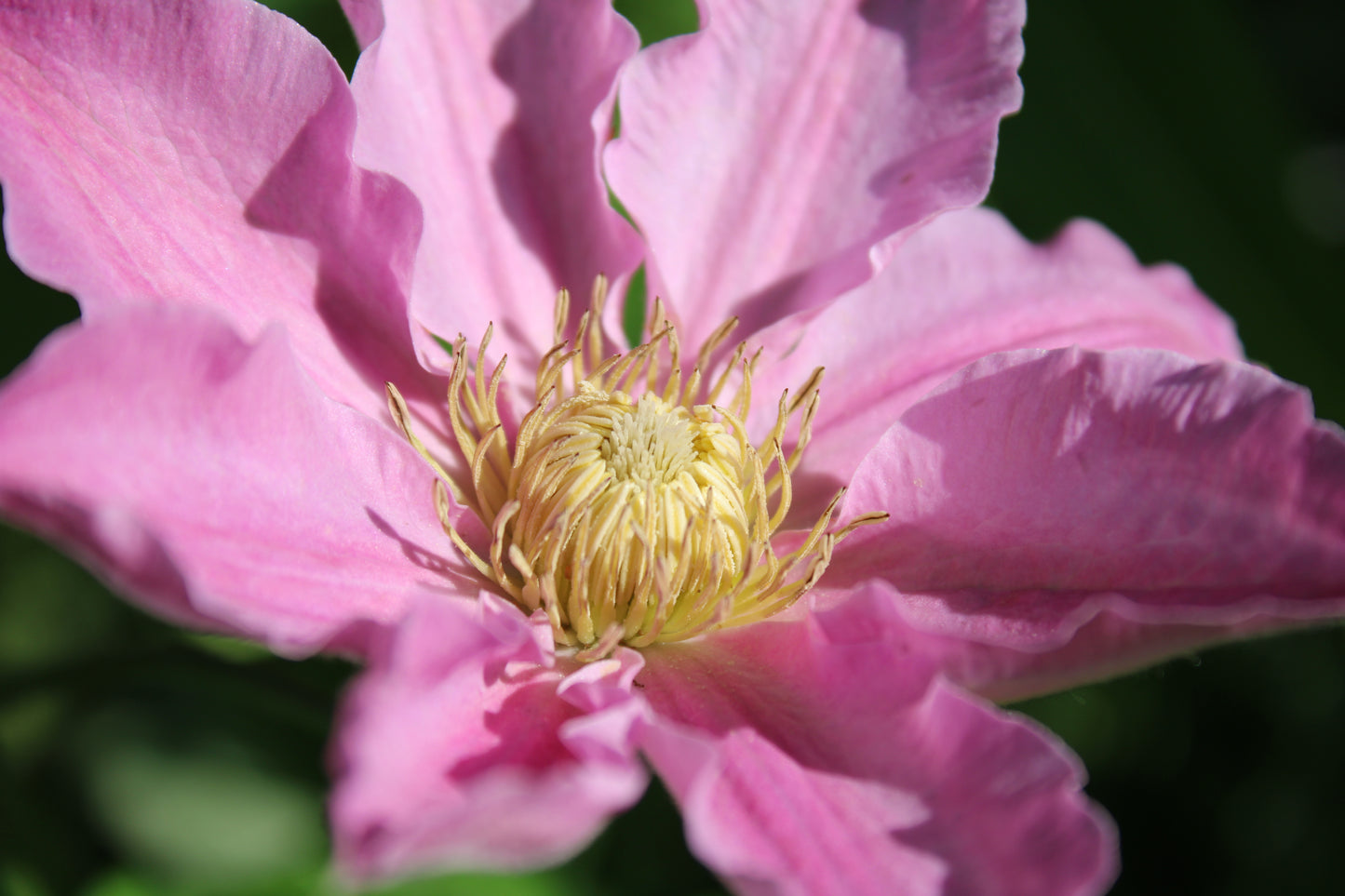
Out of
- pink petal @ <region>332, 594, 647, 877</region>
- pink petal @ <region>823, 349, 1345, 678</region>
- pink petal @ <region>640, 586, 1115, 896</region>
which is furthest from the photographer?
pink petal @ <region>823, 349, 1345, 678</region>

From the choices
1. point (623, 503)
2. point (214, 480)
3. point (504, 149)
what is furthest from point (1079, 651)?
point (504, 149)

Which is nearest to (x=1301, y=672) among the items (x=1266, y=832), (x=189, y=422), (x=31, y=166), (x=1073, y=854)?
(x=1266, y=832)

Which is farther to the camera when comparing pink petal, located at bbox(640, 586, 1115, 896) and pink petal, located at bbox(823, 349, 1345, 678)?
pink petal, located at bbox(823, 349, 1345, 678)

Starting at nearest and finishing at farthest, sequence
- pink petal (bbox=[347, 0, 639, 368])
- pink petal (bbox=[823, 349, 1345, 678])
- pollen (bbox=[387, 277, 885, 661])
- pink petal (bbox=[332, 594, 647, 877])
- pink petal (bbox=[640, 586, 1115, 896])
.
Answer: pink petal (bbox=[332, 594, 647, 877]) < pink petal (bbox=[640, 586, 1115, 896]) < pink petal (bbox=[823, 349, 1345, 678]) < pollen (bbox=[387, 277, 885, 661]) < pink petal (bbox=[347, 0, 639, 368])

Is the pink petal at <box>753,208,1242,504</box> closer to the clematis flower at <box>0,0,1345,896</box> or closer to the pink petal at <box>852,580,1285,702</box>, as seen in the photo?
the clematis flower at <box>0,0,1345,896</box>

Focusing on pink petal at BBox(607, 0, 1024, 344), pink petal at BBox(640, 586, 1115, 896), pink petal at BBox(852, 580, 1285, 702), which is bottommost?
pink petal at BBox(640, 586, 1115, 896)

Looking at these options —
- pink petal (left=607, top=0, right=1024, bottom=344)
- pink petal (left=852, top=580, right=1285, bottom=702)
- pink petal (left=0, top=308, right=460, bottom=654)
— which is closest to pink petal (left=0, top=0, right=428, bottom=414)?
pink petal (left=0, top=308, right=460, bottom=654)

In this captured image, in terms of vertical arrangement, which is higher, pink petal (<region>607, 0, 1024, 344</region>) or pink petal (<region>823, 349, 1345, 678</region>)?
pink petal (<region>607, 0, 1024, 344</region>)
